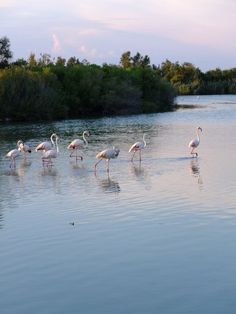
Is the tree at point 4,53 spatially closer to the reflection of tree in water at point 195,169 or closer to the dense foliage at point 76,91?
the dense foliage at point 76,91

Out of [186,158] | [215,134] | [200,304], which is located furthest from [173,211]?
[215,134]

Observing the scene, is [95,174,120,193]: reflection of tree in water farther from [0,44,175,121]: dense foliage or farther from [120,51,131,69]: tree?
[120,51,131,69]: tree

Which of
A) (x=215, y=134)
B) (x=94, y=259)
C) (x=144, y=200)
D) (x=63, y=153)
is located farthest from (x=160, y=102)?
(x=94, y=259)

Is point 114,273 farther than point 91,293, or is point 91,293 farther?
point 114,273

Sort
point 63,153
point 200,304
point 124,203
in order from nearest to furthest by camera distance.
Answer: point 200,304, point 124,203, point 63,153

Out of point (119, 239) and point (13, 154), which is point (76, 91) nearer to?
point (13, 154)

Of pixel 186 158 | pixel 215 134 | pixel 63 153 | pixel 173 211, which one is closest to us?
pixel 173 211

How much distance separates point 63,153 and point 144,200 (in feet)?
41.3

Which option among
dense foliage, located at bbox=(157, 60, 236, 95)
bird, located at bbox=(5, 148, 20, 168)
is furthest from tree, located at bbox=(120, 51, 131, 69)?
bird, located at bbox=(5, 148, 20, 168)

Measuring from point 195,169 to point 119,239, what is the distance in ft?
30.9

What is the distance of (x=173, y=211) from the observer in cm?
1405

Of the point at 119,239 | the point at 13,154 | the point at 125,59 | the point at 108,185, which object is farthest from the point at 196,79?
the point at 119,239

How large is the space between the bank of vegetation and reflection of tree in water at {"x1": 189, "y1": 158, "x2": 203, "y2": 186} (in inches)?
1425

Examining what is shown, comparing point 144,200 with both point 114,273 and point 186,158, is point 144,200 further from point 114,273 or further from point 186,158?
point 186,158
